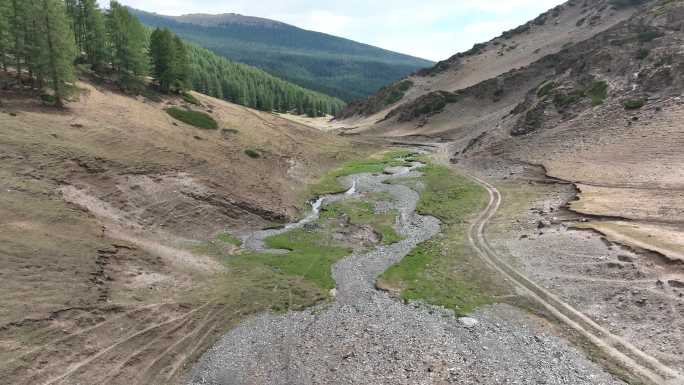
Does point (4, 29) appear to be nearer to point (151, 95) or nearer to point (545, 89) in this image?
point (151, 95)

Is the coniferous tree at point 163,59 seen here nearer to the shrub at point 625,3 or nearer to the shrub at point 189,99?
the shrub at point 189,99

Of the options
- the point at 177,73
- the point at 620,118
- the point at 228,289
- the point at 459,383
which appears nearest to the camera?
the point at 459,383

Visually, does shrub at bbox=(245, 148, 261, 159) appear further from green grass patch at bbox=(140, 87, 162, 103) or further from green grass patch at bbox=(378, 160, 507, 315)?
green grass patch at bbox=(378, 160, 507, 315)

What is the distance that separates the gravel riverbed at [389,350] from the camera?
23.4 metres

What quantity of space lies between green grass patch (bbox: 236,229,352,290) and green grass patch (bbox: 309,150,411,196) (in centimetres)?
1908

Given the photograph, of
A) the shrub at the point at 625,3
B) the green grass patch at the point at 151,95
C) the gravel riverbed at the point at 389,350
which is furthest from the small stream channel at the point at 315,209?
the shrub at the point at 625,3

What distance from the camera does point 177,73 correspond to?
275ft

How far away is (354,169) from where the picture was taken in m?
85.4

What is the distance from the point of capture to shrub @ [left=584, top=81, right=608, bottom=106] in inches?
2865

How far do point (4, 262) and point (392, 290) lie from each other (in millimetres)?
29496

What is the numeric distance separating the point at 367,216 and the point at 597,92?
56.8m

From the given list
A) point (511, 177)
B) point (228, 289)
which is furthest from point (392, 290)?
point (511, 177)

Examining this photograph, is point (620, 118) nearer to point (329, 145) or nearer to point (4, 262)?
point (329, 145)

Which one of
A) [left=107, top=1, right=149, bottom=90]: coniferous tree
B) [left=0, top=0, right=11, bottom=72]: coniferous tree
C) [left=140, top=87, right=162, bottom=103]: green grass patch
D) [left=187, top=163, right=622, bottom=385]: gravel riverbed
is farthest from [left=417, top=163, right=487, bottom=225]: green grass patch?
[left=0, top=0, right=11, bottom=72]: coniferous tree
